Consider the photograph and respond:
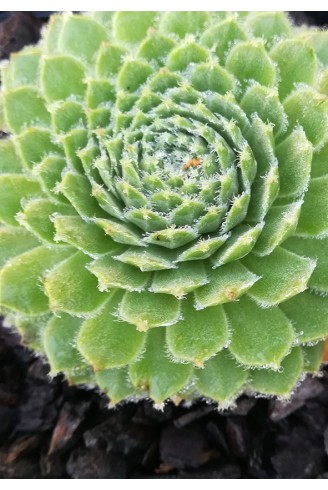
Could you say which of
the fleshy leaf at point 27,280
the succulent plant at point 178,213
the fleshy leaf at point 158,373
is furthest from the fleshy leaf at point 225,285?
the fleshy leaf at point 27,280

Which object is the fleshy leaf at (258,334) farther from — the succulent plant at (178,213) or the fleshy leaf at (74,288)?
the fleshy leaf at (74,288)

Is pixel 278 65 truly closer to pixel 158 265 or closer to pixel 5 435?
pixel 158 265

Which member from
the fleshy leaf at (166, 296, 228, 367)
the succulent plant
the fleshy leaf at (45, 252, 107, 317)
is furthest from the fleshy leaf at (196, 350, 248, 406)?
the fleshy leaf at (45, 252, 107, 317)

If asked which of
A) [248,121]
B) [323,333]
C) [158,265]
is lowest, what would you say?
[323,333]

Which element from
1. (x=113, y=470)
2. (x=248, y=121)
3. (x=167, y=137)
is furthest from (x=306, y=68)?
(x=113, y=470)

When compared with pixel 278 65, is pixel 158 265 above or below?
below

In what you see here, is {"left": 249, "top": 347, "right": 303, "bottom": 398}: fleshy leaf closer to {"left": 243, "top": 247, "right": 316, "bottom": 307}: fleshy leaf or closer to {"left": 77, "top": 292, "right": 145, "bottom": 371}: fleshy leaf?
{"left": 243, "top": 247, "right": 316, "bottom": 307}: fleshy leaf

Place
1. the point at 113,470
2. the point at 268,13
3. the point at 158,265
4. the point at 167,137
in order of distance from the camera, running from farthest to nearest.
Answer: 1. the point at 113,470
2. the point at 268,13
3. the point at 167,137
4. the point at 158,265
